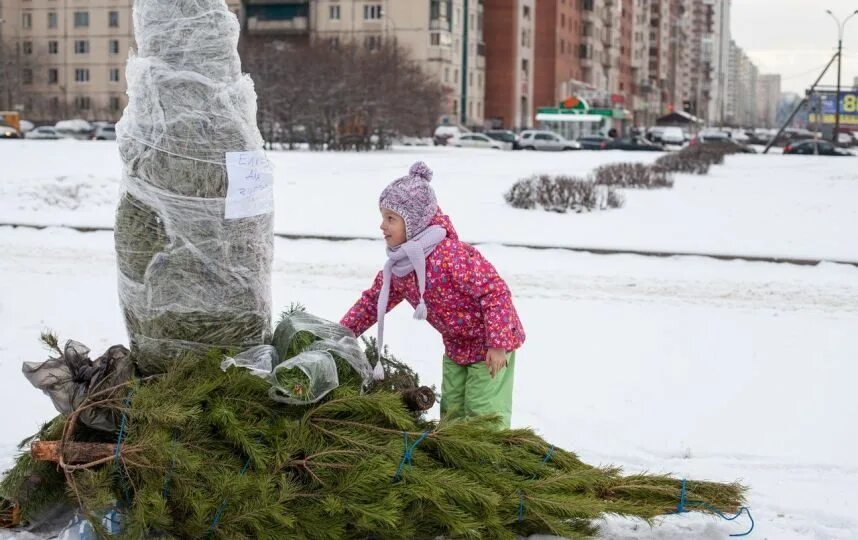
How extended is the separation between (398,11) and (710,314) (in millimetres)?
72950

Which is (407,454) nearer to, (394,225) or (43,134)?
(394,225)

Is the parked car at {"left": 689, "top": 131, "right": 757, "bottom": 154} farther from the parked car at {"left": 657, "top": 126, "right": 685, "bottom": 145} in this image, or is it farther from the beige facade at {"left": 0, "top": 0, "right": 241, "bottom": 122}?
the beige facade at {"left": 0, "top": 0, "right": 241, "bottom": 122}

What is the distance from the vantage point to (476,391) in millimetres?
4641

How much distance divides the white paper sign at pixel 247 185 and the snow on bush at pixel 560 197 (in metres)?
14.1

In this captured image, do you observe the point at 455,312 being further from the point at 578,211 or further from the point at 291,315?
the point at 578,211

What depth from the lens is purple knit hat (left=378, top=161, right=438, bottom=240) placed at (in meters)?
4.46

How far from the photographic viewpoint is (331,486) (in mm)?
3957

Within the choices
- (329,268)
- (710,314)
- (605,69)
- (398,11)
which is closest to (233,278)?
(710,314)

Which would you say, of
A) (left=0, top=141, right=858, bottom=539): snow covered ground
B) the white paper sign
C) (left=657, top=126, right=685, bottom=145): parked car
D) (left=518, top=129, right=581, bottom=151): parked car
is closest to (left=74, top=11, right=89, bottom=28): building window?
(left=518, top=129, right=581, bottom=151): parked car

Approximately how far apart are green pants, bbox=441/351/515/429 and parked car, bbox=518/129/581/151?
50.9 metres

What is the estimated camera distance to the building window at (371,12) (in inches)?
3179

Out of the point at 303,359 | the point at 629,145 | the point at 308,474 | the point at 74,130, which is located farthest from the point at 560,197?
the point at 74,130

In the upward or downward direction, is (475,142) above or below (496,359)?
above

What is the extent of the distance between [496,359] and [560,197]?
569 inches
